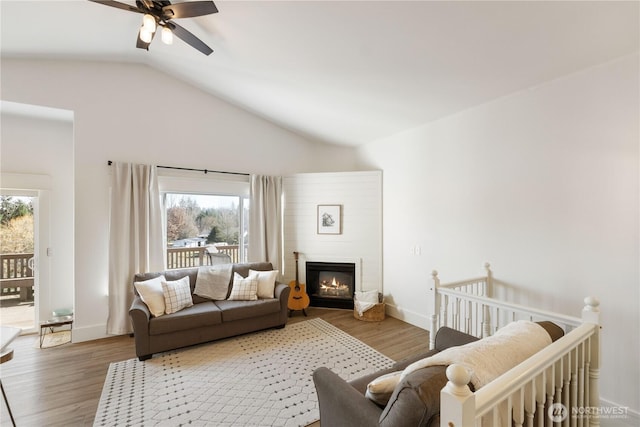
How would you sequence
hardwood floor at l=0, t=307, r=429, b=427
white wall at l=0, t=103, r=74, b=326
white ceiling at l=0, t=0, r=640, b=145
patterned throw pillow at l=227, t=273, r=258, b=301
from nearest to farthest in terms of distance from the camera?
white ceiling at l=0, t=0, r=640, b=145, hardwood floor at l=0, t=307, r=429, b=427, white wall at l=0, t=103, r=74, b=326, patterned throw pillow at l=227, t=273, r=258, b=301

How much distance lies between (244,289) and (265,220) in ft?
4.23

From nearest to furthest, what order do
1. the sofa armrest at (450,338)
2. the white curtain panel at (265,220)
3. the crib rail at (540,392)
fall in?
the crib rail at (540,392) → the sofa armrest at (450,338) → the white curtain panel at (265,220)

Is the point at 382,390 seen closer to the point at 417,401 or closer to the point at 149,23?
the point at 417,401

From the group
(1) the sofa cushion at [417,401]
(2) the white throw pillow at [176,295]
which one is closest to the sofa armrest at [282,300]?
(2) the white throw pillow at [176,295]

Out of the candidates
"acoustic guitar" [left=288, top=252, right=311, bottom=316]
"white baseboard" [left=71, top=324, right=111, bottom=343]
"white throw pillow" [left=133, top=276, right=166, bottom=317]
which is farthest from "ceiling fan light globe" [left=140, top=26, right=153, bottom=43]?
"acoustic guitar" [left=288, top=252, right=311, bottom=316]

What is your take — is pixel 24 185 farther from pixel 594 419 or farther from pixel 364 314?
pixel 594 419

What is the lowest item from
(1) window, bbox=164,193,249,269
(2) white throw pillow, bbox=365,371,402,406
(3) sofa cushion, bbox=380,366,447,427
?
(2) white throw pillow, bbox=365,371,402,406

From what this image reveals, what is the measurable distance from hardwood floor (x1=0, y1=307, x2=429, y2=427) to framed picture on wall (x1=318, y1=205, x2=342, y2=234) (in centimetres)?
139

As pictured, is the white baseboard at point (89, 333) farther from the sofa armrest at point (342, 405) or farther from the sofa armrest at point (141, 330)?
the sofa armrest at point (342, 405)

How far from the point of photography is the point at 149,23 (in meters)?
2.11

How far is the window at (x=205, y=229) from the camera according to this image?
4.17m

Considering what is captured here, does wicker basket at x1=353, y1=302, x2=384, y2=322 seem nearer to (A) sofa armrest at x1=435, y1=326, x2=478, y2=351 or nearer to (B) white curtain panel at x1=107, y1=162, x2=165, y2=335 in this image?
(A) sofa armrest at x1=435, y1=326, x2=478, y2=351

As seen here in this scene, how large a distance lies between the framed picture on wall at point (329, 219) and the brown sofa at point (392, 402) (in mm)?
2884

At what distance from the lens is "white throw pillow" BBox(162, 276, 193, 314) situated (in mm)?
3236
